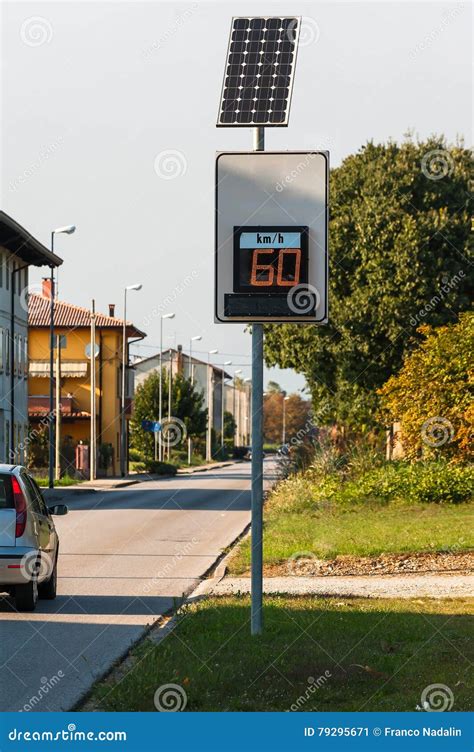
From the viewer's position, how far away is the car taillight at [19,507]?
13438 mm

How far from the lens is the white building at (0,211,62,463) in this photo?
1984 inches

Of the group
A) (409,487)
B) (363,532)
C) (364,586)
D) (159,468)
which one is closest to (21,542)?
(364,586)

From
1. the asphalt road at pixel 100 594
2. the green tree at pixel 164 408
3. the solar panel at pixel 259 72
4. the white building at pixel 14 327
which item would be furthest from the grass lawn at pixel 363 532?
the green tree at pixel 164 408

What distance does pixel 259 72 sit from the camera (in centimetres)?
1112

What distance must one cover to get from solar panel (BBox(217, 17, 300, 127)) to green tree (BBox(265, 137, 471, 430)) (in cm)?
2360

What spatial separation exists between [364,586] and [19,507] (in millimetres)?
4238

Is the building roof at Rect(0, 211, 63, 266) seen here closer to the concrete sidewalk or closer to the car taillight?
the concrete sidewalk

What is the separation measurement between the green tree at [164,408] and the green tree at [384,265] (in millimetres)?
54168

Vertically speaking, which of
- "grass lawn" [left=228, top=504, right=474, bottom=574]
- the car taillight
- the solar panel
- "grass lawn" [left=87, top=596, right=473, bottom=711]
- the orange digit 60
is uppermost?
the solar panel

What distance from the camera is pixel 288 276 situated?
10.5 metres

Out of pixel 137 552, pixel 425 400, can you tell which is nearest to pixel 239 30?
pixel 137 552

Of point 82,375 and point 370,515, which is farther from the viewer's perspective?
point 82,375

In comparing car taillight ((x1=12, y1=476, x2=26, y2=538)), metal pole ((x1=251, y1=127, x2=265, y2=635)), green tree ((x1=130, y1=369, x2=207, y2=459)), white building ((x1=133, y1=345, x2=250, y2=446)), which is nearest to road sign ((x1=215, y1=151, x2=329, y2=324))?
metal pole ((x1=251, y1=127, x2=265, y2=635))

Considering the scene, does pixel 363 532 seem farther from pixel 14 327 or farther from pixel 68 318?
pixel 68 318
